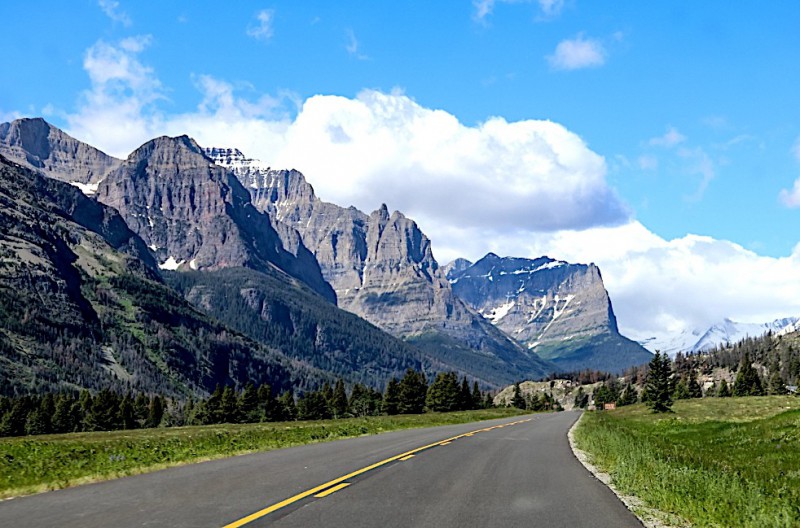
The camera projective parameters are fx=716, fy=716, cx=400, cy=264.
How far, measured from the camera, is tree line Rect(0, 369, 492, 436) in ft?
379

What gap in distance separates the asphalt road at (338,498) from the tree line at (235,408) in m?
103

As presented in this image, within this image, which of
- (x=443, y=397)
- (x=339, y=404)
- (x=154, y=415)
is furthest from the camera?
(x=154, y=415)

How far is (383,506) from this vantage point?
44.8ft

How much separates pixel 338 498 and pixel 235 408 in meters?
113

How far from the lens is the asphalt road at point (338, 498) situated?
1220cm

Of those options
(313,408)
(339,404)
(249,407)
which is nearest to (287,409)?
(313,408)

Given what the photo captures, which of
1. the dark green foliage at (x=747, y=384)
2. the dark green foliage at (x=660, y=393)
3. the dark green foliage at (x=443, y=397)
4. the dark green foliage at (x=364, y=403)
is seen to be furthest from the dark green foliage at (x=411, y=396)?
the dark green foliage at (x=747, y=384)

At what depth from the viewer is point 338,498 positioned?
14414mm

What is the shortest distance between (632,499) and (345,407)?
4624 inches

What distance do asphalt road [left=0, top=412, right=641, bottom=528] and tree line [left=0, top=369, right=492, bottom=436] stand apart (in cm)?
10273

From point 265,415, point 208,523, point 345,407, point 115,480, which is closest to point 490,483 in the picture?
point 208,523

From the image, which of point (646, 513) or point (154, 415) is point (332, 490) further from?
point (154, 415)

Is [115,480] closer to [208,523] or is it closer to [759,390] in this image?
[208,523]

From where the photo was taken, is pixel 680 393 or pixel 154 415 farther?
pixel 680 393
